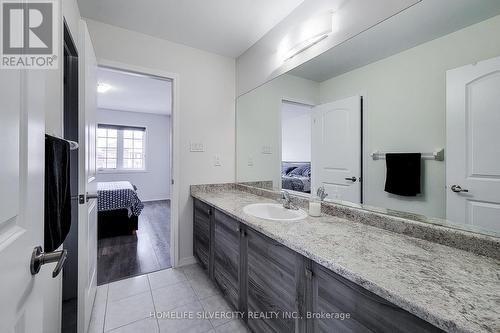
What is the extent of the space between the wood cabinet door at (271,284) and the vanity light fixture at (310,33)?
1.46m

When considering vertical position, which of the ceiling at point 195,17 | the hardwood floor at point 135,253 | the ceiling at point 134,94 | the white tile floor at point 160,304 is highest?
the ceiling at point 134,94

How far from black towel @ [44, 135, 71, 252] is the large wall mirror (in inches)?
61.3

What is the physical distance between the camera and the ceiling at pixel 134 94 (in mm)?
3525

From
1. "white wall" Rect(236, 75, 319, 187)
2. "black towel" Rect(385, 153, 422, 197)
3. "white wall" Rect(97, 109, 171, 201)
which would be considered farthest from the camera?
"white wall" Rect(97, 109, 171, 201)

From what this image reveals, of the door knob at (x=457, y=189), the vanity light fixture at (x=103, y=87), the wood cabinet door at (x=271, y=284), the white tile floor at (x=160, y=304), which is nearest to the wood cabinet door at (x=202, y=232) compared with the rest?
the white tile floor at (x=160, y=304)

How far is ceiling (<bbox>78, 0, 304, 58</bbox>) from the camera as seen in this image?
1.78m


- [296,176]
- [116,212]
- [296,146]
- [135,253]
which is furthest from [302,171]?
[116,212]

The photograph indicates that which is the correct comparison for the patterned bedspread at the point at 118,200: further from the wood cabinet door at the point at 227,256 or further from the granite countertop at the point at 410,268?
the granite countertop at the point at 410,268

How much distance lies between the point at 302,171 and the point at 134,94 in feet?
13.0

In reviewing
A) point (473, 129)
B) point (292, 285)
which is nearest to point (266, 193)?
point (292, 285)

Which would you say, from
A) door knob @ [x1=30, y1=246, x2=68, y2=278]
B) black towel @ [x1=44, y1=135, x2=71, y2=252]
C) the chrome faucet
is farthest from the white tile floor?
door knob @ [x1=30, y1=246, x2=68, y2=278]

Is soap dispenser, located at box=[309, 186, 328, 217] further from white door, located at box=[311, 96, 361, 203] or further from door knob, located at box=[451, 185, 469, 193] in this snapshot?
door knob, located at box=[451, 185, 469, 193]

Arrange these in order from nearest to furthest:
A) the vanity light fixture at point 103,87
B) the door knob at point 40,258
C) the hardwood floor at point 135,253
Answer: the door knob at point 40,258
the hardwood floor at point 135,253
the vanity light fixture at point 103,87

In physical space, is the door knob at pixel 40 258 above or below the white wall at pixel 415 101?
below
